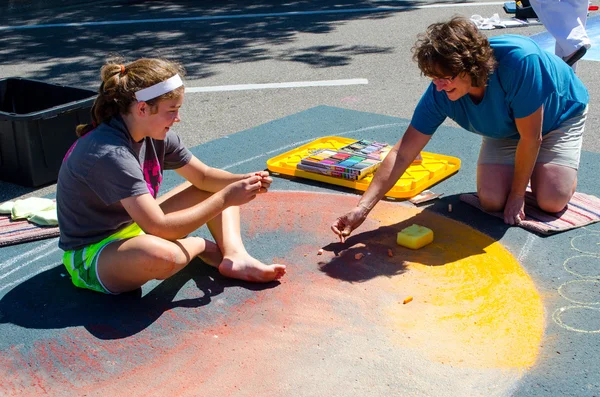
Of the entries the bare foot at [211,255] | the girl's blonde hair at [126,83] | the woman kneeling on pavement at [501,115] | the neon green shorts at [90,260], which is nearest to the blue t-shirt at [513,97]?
the woman kneeling on pavement at [501,115]

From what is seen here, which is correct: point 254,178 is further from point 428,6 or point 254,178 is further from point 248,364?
point 428,6

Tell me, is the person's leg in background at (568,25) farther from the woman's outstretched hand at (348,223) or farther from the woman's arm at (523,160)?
the woman's outstretched hand at (348,223)

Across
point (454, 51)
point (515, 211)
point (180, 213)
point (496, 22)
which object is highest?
point (454, 51)

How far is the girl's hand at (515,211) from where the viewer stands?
4.11 m

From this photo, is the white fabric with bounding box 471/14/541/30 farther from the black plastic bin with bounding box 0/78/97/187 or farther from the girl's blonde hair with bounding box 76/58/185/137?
the girl's blonde hair with bounding box 76/58/185/137

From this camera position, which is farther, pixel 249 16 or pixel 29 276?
pixel 249 16

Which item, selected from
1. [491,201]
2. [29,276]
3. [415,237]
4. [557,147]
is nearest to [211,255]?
[29,276]

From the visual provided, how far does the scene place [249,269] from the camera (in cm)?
354

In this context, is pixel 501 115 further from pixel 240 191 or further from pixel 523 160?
pixel 240 191

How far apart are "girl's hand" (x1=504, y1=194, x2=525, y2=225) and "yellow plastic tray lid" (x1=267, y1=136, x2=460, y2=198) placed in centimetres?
63

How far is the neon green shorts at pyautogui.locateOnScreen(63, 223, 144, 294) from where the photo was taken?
335cm

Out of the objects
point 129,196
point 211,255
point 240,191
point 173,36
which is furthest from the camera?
point 173,36

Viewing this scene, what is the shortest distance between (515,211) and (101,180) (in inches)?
86.9

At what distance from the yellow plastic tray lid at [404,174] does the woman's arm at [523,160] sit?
0.63 meters
